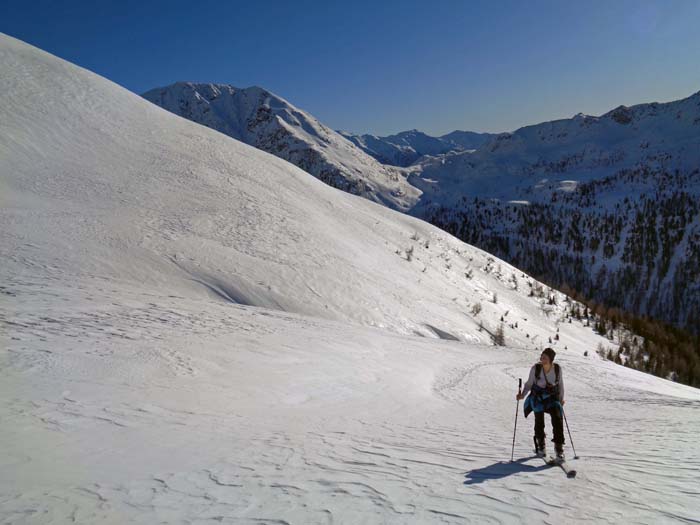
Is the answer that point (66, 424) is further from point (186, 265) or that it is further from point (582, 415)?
point (186, 265)

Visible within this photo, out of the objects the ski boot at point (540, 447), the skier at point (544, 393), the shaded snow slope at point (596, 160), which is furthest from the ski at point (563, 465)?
the shaded snow slope at point (596, 160)

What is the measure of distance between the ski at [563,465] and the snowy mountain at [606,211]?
99.9m

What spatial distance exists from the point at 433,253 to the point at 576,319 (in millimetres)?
11208

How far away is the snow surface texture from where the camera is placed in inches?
153

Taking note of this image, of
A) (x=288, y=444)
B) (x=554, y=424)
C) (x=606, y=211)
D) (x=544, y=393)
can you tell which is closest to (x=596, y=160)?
(x=606, y=211)

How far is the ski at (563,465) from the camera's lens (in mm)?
4534

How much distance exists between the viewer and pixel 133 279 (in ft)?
42.0

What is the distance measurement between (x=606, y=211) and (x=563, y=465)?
146 metres

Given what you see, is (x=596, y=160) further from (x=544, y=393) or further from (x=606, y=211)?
(x=544, y=393)

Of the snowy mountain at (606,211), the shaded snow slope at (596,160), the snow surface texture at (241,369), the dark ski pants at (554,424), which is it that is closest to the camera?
the snow surface texture at (241,369)

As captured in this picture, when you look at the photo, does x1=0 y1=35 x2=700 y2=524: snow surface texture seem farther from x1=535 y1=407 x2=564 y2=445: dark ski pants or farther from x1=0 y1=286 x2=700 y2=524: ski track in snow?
x1=535 y1=407 x2=564 y2=445: dark ski pants

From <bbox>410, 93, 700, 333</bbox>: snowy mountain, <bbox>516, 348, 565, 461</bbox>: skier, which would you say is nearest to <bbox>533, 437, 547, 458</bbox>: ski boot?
<bbox>516, 348, 565, 461</bbox>: skier

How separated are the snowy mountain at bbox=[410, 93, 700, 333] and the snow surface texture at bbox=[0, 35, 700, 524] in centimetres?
9057

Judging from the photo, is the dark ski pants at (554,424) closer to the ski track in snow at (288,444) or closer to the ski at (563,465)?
the ski at (563,465)
